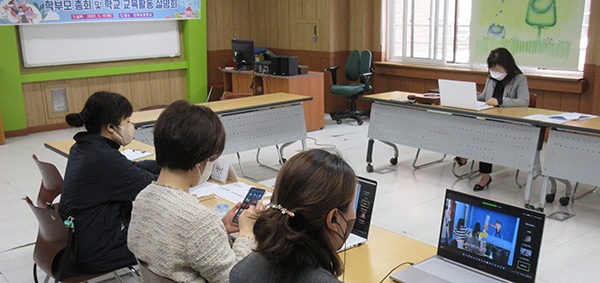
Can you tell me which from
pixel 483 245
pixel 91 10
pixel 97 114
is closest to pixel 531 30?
pixel 483 245

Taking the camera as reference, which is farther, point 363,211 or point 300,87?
point 300,87

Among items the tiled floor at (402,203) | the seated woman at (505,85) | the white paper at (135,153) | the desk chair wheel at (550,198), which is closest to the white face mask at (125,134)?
the white paper at (135,153)

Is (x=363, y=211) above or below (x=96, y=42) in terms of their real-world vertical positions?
below

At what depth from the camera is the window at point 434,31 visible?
7.36m

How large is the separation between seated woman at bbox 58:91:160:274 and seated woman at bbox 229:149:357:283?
4.54 feet

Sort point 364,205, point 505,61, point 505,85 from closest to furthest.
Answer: point 364,205, point 505,61, point 505,85

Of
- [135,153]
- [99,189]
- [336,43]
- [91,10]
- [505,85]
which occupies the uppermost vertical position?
[91,10]

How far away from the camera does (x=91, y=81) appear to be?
27.2 feet

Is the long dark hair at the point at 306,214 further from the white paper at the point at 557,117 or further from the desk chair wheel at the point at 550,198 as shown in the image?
the desk chair wheel at the point at 550,198

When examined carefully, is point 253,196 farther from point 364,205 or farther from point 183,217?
point 183,217

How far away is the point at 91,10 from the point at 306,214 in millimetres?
7464

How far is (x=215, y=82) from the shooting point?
9.52m

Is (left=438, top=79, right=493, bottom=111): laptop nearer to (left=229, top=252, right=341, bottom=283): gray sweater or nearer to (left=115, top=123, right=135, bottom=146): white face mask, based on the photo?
(left=115, top=123, right=135, bottom=146): white face mask

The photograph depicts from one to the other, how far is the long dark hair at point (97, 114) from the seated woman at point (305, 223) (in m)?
1.57
